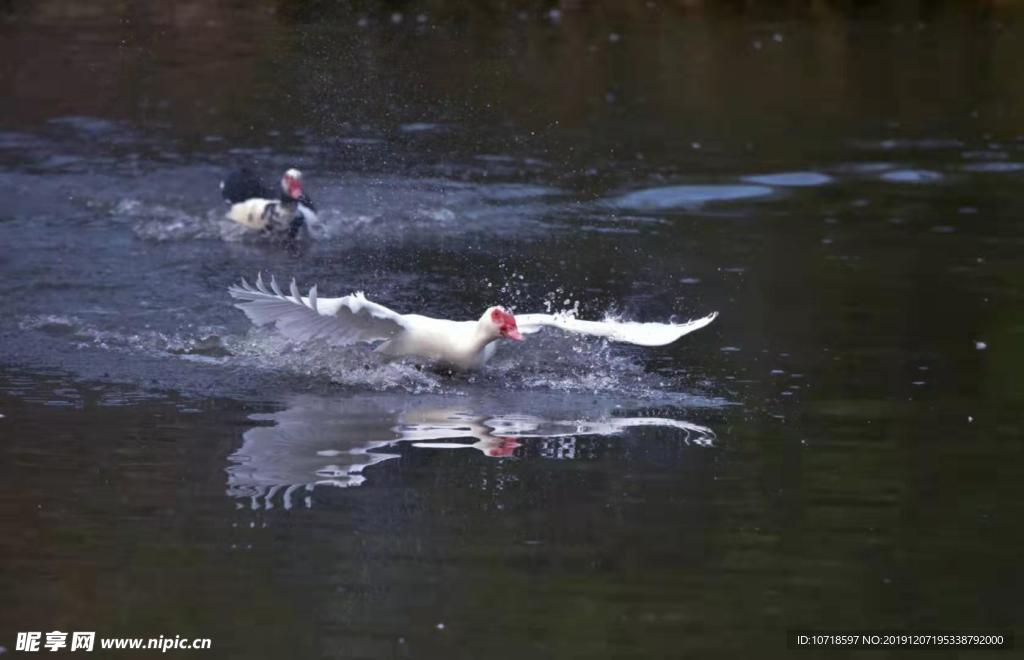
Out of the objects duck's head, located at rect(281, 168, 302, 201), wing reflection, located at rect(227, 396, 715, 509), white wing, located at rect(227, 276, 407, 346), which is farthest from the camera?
duck's head, located at rect(281, 168, 302, 201)

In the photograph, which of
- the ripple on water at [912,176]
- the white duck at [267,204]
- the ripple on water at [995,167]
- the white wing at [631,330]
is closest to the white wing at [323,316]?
the white wing at [631,330]

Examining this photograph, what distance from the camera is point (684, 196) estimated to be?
47.1 ft

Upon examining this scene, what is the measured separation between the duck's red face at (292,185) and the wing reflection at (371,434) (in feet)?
14.8

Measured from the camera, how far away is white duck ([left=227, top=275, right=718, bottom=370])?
9.07m

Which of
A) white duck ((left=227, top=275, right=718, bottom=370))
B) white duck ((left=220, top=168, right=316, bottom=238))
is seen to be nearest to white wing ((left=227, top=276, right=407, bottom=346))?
white duck ((left=227, top=275, right=718, bottom=370))

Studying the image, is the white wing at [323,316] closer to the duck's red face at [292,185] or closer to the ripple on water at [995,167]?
the duck's red face at [292,185]

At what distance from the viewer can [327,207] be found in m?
14.0

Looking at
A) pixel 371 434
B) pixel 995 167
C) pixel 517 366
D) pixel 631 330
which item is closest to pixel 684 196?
pixel 995 167

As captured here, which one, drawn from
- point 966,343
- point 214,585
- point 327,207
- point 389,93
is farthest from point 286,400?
point 389,93

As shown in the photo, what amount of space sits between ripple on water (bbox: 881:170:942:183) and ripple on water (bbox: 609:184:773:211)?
117cm

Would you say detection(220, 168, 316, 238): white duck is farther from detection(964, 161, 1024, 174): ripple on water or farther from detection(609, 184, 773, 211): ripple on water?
detection(964, 161, 1024, 174): ripple on water

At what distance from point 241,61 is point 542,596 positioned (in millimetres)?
14926

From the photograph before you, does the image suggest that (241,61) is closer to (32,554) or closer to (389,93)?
(389,93)

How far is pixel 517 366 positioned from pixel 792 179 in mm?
5789
